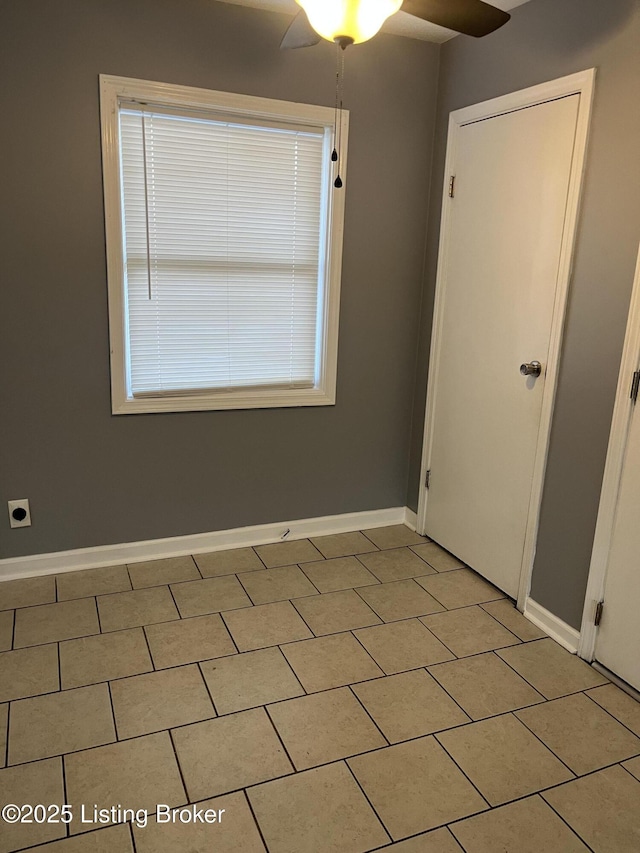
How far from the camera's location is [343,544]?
3207mm

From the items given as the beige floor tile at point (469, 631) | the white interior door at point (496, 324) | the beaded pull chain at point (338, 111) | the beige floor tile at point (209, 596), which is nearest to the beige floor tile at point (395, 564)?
the white interior door at point (496, 324)

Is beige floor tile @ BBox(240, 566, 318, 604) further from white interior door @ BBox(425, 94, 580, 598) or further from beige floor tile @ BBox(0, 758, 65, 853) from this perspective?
beige floor tile @ BBox(0, 758, 65, 853)

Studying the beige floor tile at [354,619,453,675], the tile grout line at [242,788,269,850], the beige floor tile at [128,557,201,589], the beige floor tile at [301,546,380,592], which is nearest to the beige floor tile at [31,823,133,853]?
the tile grout line at [242,788,269,850]

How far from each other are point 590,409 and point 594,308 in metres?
0.35

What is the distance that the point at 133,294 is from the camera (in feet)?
8.84

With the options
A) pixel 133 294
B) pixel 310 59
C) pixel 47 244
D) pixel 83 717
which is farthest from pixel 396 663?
pixel 310 59

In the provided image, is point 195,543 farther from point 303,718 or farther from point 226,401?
point 303,718

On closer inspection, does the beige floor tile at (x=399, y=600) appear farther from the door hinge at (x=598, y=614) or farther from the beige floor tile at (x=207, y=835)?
the beige floor tile at (x=207, y=835)

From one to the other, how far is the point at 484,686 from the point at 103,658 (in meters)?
1.32

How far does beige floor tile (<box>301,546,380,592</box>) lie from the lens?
2.81 m

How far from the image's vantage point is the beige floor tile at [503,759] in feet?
5.80

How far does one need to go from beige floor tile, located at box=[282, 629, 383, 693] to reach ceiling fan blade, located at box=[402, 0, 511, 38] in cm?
201

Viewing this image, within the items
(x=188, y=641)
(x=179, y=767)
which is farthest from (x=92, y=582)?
(x=179, y=767)

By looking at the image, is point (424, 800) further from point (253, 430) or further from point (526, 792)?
point (253, 430)
